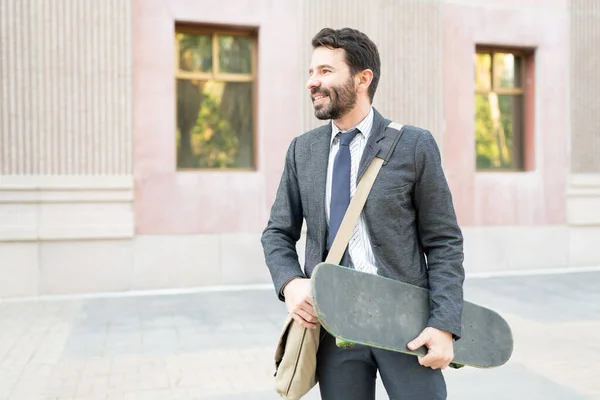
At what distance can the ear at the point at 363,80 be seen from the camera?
2105mm

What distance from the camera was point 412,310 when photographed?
196cm

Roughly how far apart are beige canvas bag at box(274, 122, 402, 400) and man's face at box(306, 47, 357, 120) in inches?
8.2

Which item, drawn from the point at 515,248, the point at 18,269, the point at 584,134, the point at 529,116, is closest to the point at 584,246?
the point at 515,248

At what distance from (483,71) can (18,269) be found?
329 inches

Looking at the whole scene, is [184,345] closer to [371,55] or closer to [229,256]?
[229,256]

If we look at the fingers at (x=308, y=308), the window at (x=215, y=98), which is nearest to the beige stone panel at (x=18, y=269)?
the window at (x=215, y=98)

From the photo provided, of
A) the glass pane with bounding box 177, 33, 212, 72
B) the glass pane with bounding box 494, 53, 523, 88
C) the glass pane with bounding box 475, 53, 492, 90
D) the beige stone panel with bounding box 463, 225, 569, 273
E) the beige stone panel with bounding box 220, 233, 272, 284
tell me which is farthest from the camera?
the glass pane with bounding box 494, 53, 523, 88

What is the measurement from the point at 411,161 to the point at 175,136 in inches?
309

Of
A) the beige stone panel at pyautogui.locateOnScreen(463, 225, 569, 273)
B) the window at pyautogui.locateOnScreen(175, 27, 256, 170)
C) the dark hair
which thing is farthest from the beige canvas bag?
the beige stone panel at pyautogui.locateOnScreen(463, 225, 569, 273)

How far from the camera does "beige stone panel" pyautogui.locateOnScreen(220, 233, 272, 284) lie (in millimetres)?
9492

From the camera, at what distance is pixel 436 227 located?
6.78 feet

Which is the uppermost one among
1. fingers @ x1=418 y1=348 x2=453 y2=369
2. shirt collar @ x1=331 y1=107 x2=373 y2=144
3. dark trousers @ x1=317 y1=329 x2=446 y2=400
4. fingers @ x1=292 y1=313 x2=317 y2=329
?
shirt collar @ x1=331 y1=107 x2=373 y2=144

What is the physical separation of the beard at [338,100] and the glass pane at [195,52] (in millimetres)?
8057

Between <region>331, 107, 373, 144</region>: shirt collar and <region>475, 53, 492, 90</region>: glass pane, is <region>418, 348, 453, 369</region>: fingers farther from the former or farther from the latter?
<region>475, 53, 492, 90</region>: glass pane
